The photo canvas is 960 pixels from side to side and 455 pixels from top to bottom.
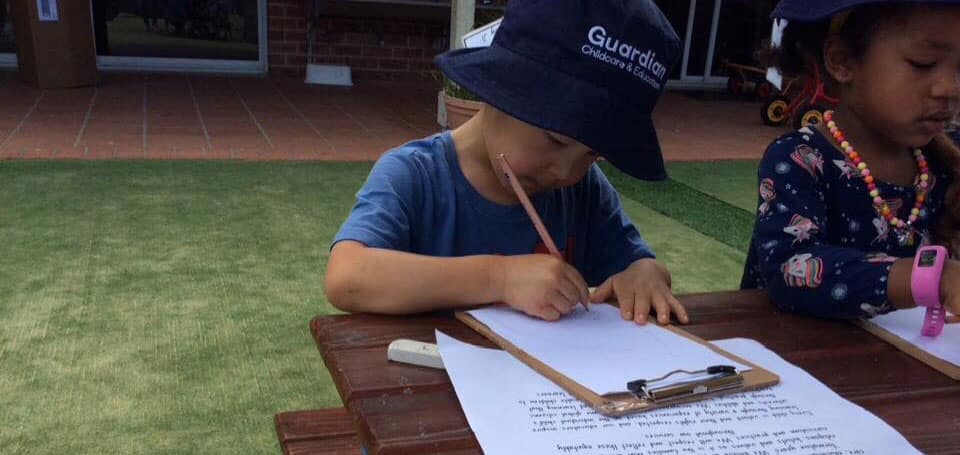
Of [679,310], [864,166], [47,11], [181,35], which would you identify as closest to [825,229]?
[864,166]

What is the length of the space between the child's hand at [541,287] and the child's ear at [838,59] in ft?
2.20

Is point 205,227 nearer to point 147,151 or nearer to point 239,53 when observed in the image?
point 147,151

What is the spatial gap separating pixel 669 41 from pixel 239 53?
21.8 feet

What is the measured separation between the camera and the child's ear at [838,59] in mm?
1368

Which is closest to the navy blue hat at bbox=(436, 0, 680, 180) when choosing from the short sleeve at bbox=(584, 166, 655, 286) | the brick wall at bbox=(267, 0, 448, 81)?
the short sleeve at bbox=(584, 166, 655, 286)

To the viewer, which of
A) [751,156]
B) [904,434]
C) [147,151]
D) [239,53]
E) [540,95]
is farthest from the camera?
[239,53]

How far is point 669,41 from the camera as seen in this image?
1080 millimetres

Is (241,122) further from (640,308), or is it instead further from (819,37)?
(640,308)

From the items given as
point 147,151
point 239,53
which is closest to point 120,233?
point 147,151

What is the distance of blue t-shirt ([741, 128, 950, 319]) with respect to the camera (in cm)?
114

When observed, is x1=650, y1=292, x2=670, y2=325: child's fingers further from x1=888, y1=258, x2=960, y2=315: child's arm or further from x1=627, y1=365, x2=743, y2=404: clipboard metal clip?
x1=888, y1=258, x2=960, y2=315: child's arm

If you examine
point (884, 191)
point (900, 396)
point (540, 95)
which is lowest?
point (900, 396)

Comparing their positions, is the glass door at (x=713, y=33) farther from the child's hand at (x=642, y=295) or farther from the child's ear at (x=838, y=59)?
the child's hand at (x=642, y=295)

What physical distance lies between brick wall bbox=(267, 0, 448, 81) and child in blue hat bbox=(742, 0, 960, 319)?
6.05m
